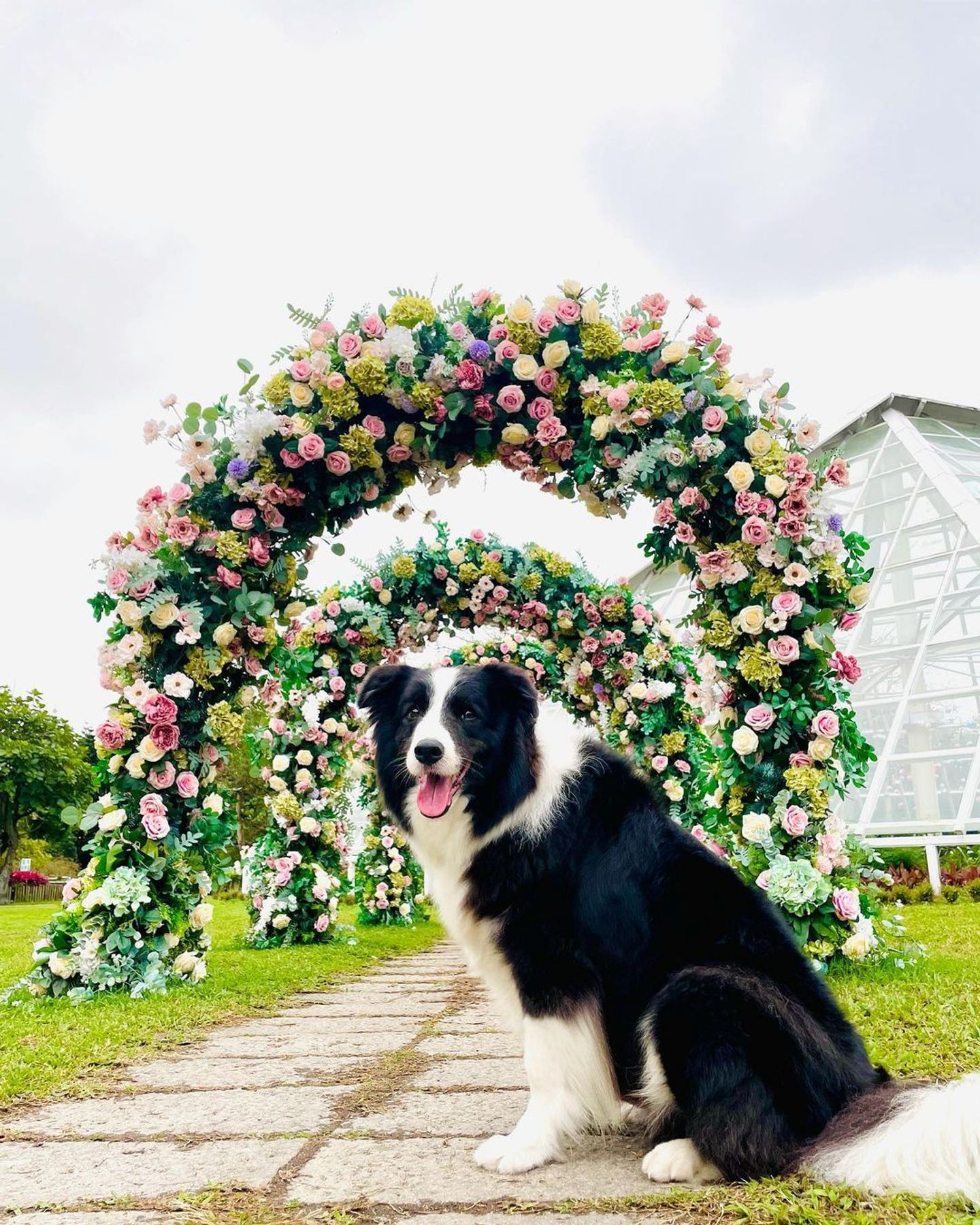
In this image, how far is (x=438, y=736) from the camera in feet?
9.55

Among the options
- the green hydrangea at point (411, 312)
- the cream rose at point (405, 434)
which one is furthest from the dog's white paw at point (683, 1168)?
the green hydrangea at point (411, 312)

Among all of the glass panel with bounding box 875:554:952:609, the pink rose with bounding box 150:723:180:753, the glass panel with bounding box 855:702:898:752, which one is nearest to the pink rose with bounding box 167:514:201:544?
the pink rose with bounding box 150:723:180:753

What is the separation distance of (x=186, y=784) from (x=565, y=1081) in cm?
382

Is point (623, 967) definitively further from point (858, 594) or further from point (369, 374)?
point (369, 374)

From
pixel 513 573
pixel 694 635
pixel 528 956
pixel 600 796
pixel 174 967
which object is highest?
pixel 513 573

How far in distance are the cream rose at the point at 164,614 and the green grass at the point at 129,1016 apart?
2.20 meters

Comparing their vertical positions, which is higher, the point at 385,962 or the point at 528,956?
the point at 528,956

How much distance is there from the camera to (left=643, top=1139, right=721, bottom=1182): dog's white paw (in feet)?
7.52

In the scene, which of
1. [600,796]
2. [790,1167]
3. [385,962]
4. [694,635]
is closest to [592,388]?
[694,635]

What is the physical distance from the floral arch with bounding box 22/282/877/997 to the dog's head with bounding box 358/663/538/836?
8.35 feet

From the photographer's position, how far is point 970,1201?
1959mm

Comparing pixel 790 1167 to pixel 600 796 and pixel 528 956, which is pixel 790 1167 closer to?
pixel 528 956

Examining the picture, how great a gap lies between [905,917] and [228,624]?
26.8 ft

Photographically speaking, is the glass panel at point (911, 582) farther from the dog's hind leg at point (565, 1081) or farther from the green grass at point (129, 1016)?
the dog's hind leg at point (565, 1081)
